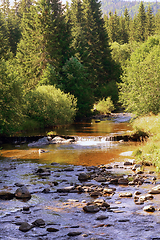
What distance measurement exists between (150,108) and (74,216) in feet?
78.2

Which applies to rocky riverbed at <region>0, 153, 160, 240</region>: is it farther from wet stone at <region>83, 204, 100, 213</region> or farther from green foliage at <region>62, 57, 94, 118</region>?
green foliage at <region>62, 57, 94, 118</region>

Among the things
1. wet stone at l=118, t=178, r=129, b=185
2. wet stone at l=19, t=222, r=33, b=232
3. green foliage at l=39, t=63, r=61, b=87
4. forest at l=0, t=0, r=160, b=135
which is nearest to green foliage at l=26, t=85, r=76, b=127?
forest at l=0, t=0, r=160, b=135

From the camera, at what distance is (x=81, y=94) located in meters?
50.1

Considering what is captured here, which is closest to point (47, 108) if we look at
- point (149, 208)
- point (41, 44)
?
point (41, 44)

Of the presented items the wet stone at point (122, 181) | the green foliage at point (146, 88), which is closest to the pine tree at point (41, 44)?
the green foliage at point (146, 88)

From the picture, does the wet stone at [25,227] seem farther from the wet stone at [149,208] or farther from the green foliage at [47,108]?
Result: the green foliage at [47,108]

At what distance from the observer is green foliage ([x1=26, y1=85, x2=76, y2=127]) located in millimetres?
38844

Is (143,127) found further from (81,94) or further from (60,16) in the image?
(60,16)

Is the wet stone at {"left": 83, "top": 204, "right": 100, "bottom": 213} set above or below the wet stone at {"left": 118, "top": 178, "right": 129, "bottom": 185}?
below

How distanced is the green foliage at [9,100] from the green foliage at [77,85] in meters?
18.6

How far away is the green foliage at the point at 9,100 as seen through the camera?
2898 centimetres

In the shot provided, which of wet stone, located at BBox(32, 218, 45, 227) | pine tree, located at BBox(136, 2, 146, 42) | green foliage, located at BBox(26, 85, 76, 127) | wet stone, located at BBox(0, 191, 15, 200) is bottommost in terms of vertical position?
wet stone, located at BBox(32, 218, 45, 227)

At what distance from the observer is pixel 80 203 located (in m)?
11.4

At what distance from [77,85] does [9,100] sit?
22.2m
